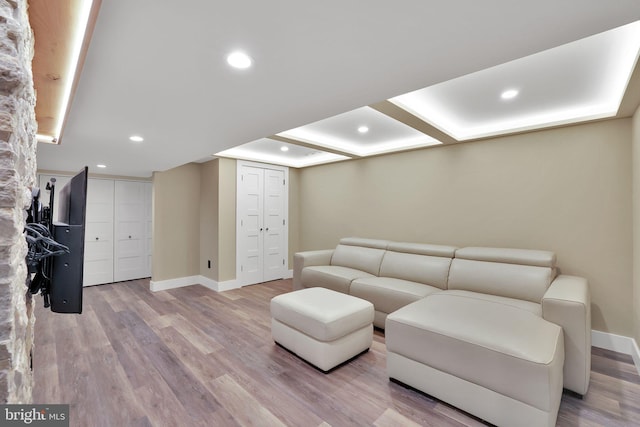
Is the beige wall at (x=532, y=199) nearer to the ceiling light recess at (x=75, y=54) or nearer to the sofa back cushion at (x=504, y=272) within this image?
the sofa back cushion at (x=504, y=272)

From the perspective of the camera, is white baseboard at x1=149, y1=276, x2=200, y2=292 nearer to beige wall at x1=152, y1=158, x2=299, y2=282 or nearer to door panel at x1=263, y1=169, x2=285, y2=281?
beige wall at x1=152, y1=158, x2=299, y2=282

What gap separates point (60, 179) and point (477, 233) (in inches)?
254

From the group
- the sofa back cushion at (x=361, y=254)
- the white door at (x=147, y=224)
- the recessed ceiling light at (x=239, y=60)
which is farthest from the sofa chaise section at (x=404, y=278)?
the white door at (x=147, y=224)

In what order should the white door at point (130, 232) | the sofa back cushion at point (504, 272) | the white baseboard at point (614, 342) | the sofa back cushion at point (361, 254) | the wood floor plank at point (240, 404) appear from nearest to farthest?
the wood floor plank at point (240, 404) < the white baseboard at point (614, 342) < the sofa back cushion at point (504, 272) < the sofa back cushion at point (361, 254) < the white door at point (130, 232)

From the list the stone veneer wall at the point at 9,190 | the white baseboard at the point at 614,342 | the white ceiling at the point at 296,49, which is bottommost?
the white baseboard at the point at 614,342

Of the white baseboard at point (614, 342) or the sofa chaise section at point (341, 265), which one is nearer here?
the white baseboard at point (614, 342)

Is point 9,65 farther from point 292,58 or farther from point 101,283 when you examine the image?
point 101,283

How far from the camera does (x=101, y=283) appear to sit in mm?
4758

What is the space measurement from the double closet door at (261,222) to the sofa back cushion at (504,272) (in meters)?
3.18

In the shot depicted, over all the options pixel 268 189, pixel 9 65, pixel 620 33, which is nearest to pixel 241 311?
pixel 268 189

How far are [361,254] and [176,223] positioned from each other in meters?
3.26

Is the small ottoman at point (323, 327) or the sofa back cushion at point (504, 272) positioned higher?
the sofa back cushion at point (504, 272)

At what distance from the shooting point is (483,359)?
158 centimetres

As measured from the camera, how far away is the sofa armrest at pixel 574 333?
1760 millimetres
